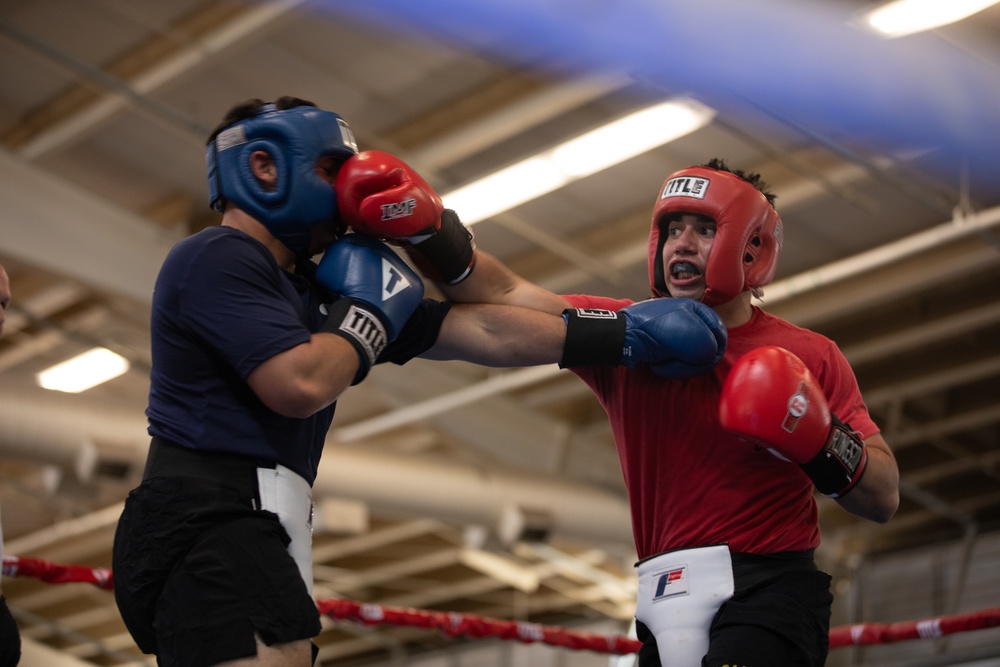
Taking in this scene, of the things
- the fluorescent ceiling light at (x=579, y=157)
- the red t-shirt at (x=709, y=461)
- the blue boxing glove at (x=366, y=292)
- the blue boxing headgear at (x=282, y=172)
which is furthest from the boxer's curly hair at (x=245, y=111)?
the fluorescent ceiling light at (x=579, y=157)

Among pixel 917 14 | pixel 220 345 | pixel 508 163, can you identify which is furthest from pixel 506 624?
pixel 508 163

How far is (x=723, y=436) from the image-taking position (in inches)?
93.5

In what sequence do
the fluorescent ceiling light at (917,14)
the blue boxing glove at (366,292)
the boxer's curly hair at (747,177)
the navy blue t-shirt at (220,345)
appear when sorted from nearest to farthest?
1. the navy blue t-shirt at (220,345)
2. the blue boxing glove at (366,292)
3. the boxer's curly hair at (747,177)
4. the fluorescent ceiling light at (917,14)

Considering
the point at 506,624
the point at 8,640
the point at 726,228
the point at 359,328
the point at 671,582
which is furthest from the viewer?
the point at 506,624

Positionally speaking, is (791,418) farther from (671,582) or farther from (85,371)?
(85,371)

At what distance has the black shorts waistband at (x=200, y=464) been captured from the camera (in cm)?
183

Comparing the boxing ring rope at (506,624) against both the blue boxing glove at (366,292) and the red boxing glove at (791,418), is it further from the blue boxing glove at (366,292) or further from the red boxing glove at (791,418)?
the blue boxing glove at (366,292)

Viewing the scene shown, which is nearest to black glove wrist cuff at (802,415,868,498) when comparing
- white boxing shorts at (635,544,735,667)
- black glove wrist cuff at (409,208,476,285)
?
white boxing shorts at (635,544,735,667)

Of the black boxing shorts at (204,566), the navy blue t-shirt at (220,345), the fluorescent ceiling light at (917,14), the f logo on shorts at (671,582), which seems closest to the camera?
the black boxing shorts at (204,566)

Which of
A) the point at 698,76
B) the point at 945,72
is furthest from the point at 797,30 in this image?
the point at 945,72

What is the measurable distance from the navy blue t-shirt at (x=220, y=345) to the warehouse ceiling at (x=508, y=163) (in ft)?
8.55

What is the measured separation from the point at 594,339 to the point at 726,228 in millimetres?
406

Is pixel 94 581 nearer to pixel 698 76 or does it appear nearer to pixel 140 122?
pixel 698 76

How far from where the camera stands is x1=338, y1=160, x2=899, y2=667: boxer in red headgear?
2195 millimetres
